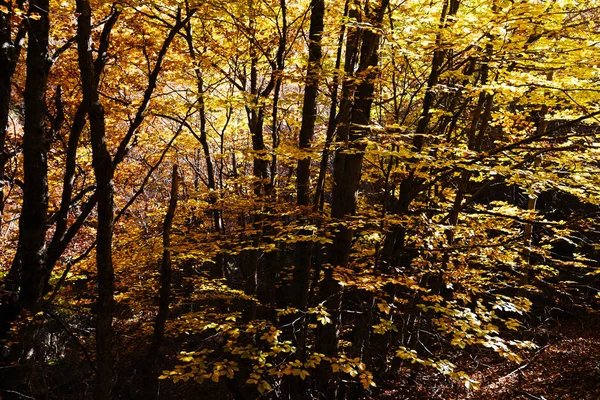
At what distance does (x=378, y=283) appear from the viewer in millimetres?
4367

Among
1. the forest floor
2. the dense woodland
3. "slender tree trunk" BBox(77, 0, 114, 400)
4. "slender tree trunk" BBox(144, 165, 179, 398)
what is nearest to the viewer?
"slender tree trunk" BBox(77, 0, 114, 400)

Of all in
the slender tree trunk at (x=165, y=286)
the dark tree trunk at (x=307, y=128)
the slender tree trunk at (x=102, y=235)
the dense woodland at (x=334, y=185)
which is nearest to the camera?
the slender tree trunk at (x=102, y=235)

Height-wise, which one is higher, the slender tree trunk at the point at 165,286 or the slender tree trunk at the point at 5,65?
the slender tree trunk at the point at 5,65

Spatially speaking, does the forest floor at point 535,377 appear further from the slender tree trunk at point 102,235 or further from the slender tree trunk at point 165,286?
the slender tree trunk at point 102,235

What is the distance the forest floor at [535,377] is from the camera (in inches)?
228

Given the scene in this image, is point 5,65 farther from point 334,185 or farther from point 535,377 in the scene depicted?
point 535,377

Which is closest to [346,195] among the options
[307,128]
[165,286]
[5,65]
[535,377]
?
[307,128]

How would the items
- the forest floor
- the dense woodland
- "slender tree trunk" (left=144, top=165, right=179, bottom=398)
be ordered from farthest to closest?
the forest floor < "slender tree trunk" (left=144, top=165, right=179, bottom=398) < the dense woodland

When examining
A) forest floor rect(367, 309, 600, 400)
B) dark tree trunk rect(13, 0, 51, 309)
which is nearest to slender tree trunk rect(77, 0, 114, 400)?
→ dark tree trunk rect(13, 0, 51, 309)

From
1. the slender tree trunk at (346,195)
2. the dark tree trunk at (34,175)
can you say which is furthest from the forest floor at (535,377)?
the dark tree trunk at (34,175)

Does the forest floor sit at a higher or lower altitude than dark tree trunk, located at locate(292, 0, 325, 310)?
lower

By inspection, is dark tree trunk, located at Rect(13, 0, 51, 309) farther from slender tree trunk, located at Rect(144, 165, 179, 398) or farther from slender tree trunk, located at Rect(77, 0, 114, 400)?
slender tree trunk, located at Rect(77, 0, 114, 400)

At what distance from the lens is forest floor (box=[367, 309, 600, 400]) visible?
5789mm

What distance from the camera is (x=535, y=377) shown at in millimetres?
8320
